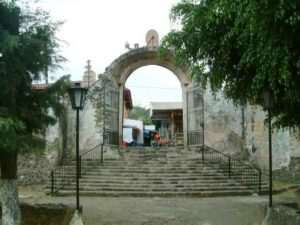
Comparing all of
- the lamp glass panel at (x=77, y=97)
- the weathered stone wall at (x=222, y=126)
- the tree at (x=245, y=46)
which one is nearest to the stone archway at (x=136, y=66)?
the weathered stone wall at (x=222, y=126)

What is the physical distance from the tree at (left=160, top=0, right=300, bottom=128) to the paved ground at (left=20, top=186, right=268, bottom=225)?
2581mm

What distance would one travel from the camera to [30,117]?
9.59 metres

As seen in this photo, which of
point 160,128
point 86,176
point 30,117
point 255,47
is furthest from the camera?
point 160,128

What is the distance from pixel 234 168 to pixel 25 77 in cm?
1141

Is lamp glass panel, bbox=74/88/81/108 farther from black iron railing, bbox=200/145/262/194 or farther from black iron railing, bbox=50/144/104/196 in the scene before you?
black iron railing, bbox=200/145/262/194

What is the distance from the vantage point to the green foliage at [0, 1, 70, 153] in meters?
8.70

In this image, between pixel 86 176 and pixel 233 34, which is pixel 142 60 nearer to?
pixel 86 176

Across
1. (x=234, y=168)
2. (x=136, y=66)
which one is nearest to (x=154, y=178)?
(x=234, y=168)

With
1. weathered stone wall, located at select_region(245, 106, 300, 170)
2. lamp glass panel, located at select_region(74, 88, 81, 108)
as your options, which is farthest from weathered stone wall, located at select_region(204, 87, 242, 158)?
lamp glass panel, located at select_region(74, 88, 81, 108)

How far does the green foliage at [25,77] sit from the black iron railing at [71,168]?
23.7 feet

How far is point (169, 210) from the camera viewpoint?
42.4 feet

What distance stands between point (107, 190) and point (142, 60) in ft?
26.8

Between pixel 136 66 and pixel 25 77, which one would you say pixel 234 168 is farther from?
pixel 25 77

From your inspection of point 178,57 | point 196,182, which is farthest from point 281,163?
point 178,57
